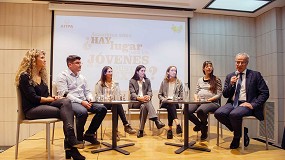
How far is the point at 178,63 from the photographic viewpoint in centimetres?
518

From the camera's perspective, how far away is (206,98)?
3707 mm

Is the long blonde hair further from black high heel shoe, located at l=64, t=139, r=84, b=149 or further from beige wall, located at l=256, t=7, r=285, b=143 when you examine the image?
beige wall, located at l=256, t=7, r=285, b=143

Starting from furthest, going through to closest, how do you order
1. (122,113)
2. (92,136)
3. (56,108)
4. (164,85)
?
(164,85), (122,113), (92,136), (56,108)

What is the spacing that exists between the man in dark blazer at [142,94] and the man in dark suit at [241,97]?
1.06m

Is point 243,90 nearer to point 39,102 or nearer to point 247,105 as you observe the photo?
point 247,105

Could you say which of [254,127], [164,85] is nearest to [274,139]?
[254,127]

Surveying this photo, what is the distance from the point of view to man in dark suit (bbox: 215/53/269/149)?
9.70 ft

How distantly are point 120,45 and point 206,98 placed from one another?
7.23 feet

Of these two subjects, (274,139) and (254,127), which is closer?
(274,139)

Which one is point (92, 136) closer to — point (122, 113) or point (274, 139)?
point (122, 113)

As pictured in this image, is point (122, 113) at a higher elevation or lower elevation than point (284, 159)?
higher

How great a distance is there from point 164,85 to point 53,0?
2.78 m

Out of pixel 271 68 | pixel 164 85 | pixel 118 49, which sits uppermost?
pixel 118 49

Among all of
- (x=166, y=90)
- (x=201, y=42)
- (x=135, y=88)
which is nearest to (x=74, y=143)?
(x=135, y=88)
